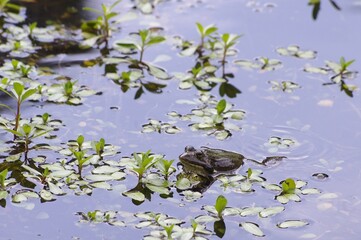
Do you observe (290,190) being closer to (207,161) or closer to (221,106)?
(207,161)

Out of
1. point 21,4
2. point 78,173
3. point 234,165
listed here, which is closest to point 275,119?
point 234,165

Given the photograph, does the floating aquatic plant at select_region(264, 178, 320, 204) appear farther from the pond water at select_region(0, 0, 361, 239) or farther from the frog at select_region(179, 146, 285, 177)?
the frog at select_region(179, 146, 285, 177)

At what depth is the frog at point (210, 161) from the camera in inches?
153

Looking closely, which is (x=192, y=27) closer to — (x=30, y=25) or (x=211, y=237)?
(x=30, y=25)

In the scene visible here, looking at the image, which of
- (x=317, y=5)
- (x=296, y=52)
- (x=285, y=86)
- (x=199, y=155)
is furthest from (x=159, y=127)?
(x=317, y=5)

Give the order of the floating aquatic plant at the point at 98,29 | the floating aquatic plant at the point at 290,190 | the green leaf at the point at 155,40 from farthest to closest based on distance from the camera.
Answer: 1. the floating aquatic plant at the point at 98,29
2. the green leaf at the point at 155,40
3. the floating aquatic plant at the point at 290,190

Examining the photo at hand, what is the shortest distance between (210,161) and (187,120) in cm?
52

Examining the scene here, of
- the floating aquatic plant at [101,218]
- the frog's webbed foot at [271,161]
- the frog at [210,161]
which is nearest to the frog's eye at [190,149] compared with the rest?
the frog at [210,161]

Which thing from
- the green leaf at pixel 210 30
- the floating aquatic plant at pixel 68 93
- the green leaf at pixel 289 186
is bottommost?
the green leaf at pixel 289 186

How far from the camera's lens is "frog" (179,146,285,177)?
3889 mm

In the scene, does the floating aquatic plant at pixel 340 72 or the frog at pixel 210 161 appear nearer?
the frog at pixel 210 161

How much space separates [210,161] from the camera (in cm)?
392

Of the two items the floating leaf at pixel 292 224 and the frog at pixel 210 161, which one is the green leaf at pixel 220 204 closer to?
the floating leaf at pixel 292 224

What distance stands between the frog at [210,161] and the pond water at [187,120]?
0.22 feet
